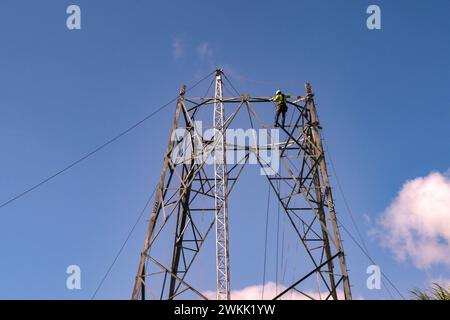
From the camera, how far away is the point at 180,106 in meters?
16.6

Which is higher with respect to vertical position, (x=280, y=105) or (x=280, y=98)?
A: (x=280, y=98)

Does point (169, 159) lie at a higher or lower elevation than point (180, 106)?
lower

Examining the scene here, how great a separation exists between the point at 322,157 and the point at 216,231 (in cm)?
2782

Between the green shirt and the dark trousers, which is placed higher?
the green shirt

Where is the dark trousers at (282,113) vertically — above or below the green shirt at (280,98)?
below
